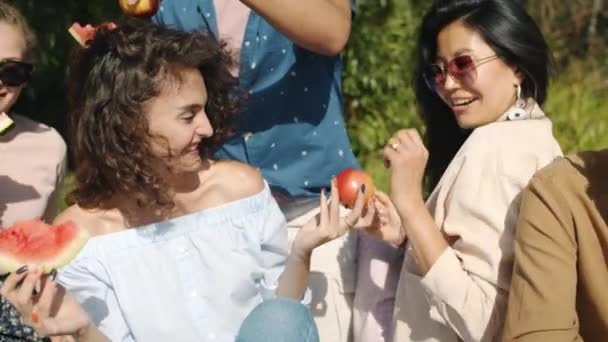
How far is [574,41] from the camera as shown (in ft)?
26.8

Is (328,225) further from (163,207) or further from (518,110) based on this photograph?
(518,110)

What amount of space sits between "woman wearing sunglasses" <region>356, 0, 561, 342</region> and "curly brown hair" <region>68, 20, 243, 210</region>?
64 centimetres

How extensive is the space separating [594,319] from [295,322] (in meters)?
0.81

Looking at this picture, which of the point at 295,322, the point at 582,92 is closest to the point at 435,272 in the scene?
the point at 295,322

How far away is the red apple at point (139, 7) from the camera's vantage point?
10.8ft

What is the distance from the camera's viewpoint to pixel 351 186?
125 inches

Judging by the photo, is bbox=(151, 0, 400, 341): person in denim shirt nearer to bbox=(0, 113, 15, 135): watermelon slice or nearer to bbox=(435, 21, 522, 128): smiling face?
bbox=(435, 21, 522, 128): smiling face

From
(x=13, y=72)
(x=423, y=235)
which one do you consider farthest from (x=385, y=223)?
(x=13, y=72)

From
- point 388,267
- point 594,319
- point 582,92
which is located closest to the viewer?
point 594,319

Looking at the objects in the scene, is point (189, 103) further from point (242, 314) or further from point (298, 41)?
point (242, 314)

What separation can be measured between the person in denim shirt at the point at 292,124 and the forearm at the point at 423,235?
1.53ft

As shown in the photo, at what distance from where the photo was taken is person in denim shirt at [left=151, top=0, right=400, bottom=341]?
3400mm

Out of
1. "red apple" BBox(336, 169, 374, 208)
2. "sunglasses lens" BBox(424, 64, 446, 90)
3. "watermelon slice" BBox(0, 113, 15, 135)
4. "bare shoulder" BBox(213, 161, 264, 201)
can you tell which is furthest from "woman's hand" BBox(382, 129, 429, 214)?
"watermelon slice" BBox(0, 113, 15, 135)

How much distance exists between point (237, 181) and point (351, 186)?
40cm
